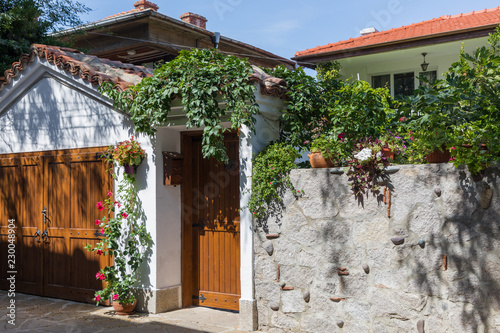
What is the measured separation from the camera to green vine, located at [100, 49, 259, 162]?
568cm

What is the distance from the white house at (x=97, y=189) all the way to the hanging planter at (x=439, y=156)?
6.60 ft

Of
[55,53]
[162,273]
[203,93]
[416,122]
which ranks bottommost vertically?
[162,273]

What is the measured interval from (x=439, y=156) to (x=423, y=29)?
307 inches

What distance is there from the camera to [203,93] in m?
5.80

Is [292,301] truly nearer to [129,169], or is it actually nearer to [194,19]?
[129,169]

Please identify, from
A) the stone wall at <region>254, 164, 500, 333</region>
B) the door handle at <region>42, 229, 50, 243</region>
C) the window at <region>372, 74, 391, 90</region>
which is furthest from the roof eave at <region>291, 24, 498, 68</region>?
the door handle at <region>42, 229, 50, 243</region>

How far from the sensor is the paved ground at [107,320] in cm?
593

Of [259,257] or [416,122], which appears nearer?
[416,122]

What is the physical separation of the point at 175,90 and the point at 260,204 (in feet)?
5.59

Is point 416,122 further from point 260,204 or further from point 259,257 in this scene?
point 259,257

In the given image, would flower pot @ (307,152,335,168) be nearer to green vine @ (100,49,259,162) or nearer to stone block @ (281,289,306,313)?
green vine @ (100,49,259,162)

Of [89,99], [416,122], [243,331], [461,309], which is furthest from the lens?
[89,99]

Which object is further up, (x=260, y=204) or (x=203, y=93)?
(x=203, y=93)

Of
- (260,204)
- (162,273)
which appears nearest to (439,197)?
(260,204)
